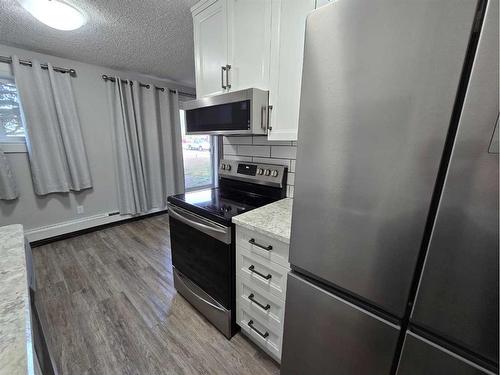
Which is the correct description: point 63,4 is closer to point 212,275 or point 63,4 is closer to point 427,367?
point 212,275

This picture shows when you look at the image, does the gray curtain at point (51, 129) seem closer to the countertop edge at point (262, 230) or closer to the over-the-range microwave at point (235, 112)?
the over-the-range microwave at point (235, 112)

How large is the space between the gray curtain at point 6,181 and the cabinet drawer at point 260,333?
116 inches

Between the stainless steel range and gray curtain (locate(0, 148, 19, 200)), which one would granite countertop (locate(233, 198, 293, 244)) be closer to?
the stainless steel range

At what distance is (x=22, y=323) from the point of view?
1.68ft

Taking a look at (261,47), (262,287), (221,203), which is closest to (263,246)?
(262,287)

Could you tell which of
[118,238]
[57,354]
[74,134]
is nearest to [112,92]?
[74,134]

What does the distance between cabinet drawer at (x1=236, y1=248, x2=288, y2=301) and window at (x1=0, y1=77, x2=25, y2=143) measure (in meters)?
3.14

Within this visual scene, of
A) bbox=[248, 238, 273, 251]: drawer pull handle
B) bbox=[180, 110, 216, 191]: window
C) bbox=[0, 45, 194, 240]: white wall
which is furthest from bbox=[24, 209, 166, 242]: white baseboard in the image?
bbox=[248, 238, 273, 251]: drawer pull handle

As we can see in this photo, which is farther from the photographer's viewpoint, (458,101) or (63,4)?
(63,4)

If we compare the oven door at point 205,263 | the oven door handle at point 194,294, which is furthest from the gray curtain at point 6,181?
the oven door handle at point 194,294

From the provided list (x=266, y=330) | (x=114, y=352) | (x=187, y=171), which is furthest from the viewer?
(x=187, y=171)

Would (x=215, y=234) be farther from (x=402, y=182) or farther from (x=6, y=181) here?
(x=6, y=181)

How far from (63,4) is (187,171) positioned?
10.0 ft

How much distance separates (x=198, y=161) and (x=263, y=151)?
9.71ft
